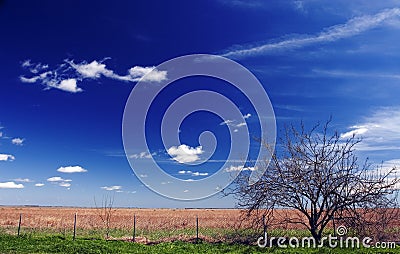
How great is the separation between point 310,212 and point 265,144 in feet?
13.1

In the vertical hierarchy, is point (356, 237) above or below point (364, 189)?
below

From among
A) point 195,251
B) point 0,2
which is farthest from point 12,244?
point 0,2

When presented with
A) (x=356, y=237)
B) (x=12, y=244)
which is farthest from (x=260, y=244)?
(x=12, y=244)

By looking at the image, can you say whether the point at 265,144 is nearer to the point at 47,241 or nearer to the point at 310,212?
the point at 310,212

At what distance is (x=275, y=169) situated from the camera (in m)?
19.2

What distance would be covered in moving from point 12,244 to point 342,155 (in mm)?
15946

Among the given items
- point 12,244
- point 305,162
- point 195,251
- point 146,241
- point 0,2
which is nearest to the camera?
point 0,2

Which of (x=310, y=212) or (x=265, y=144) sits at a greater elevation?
(x=265, y=144)

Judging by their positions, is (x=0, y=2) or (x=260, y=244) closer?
(x=0, y=2)

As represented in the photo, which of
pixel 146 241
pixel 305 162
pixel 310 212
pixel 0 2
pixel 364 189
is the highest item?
pixel 0 2

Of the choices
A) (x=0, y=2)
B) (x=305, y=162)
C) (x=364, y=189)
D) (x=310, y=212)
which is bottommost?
(x=310, y=212)

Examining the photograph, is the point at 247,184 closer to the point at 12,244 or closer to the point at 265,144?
the point at 265,144

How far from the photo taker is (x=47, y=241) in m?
18.4

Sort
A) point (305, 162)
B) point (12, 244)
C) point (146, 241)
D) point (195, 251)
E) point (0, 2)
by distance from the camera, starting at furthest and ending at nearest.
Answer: point (146, 241), point (305, 162), point (12, 244), point (195, 251), point (0, 2)
